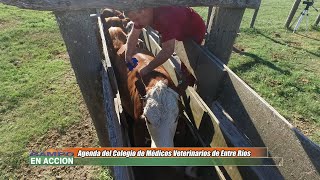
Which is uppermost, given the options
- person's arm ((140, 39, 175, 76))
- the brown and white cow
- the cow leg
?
Result: person's arm ((140, 39, 175, 76))

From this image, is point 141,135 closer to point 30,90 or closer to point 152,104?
point 152,104

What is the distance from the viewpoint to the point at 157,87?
2.89 m

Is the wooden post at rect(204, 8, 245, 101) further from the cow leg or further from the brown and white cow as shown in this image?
the cow leg

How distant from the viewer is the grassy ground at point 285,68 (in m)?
5.60

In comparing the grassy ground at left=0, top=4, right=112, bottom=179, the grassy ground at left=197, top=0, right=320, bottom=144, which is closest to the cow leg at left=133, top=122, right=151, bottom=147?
the grassy ground at left=0, top=4, right=112, bottom=179

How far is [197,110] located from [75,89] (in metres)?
3.79

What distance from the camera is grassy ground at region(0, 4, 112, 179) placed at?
4.87 metres

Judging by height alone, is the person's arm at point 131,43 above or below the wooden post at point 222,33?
below

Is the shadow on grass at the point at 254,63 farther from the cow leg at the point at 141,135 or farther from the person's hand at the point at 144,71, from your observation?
the cow leg at the point at 141,135

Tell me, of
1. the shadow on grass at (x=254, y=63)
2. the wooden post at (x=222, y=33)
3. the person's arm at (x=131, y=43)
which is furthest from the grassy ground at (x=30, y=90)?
the shadow on grass at (x=254, y=63)

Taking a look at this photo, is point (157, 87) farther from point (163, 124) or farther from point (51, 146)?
point (51, 146)

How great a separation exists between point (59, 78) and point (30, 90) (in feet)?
2.48

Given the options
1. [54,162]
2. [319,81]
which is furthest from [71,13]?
[319,81]

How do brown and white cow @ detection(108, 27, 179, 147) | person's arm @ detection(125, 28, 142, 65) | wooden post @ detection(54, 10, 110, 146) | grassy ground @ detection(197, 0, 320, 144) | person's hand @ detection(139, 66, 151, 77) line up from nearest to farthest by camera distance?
1. wooden post @ detection(54, 10, 110, 146)
2. brown and white cow @ detection(108, 27, 179, 147)
3. person's hand @ detection(139, 66, 151, 77)
4. person's arm @ detection(125, 28, 142, 65)
5. grassy ground @ detection(197, 0, 320, 144)
